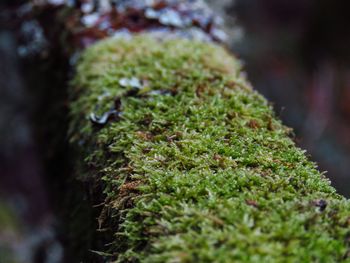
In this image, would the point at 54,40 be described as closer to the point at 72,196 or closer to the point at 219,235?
the point at 72,196

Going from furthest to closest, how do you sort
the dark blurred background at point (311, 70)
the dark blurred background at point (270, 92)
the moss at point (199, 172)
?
the dark blurred background at point (311, 70)
the dark blurred background at point (270, 92)
the moss at point (199, 172)

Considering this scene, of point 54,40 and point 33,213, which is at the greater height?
point 54,40

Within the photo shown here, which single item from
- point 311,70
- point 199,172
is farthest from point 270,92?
point 199,172

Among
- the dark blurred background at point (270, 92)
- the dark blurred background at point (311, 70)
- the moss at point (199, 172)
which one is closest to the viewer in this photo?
the moss at point (199, 172)

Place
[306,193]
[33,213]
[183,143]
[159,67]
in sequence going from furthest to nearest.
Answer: [33,213] < [159,67] < [183,143] < [306,193]

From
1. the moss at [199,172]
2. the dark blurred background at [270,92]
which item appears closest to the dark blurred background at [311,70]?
the dark blurred background at [270,92]

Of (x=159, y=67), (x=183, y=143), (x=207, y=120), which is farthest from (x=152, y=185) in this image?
(x=159, y=67)

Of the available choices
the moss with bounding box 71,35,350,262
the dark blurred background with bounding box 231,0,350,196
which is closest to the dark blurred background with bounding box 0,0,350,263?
the dark blurred background with bounding box 231,0,350,196

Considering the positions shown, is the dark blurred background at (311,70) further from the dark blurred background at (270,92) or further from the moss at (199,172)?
the moss at (199,172)
